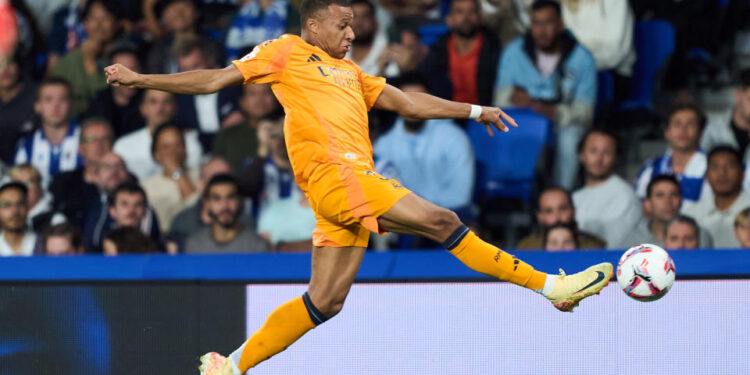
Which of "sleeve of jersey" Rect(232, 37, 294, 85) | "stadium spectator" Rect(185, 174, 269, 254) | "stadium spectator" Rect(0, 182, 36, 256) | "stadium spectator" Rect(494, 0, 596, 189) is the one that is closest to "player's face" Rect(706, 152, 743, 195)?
"stadium spectator" Rect(494, 0, 596, 189)

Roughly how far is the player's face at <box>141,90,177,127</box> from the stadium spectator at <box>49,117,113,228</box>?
13.1 inches

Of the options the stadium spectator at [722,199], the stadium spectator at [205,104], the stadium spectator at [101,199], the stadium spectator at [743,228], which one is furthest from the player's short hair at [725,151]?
the stadium spectator at [101,199]

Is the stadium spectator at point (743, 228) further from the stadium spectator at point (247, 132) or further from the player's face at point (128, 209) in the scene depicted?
the player's face at point (128, 209)

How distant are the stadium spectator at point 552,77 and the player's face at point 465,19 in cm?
32

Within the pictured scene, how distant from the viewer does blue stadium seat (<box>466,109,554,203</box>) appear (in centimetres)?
760

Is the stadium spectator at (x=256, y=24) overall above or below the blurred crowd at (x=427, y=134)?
above

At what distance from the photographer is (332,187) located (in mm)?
4613

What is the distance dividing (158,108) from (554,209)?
10.7 feet

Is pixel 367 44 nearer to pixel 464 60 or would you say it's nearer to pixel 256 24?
pixel 464 60

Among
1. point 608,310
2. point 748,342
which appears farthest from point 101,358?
point 748,342

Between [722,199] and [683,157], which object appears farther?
[683,157]

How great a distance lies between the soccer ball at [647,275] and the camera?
4.62m

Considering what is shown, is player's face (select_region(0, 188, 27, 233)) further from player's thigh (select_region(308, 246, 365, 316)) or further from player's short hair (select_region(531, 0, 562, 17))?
player's short hair (select_region(531, 0, 562, 17))

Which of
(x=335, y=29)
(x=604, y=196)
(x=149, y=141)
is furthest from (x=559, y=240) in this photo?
(x=149, y=141)
